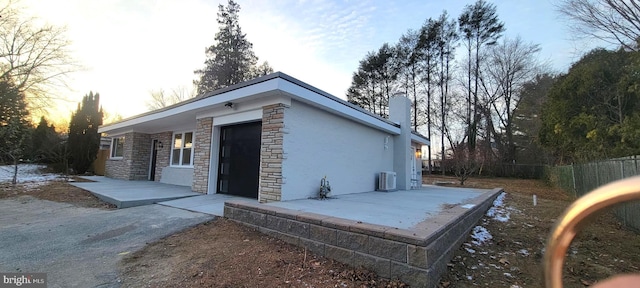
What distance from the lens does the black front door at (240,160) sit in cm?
691

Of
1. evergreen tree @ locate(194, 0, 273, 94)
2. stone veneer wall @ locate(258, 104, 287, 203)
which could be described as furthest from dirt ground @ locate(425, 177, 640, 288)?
evergreen tree @ locate(194, 0, 273, 94)

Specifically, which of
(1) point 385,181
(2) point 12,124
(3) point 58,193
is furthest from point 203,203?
(2) point 12,124

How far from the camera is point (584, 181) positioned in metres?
9.68

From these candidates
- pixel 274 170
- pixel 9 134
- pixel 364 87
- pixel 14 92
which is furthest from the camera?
pixel 364 87

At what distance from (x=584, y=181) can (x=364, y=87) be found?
20158mm

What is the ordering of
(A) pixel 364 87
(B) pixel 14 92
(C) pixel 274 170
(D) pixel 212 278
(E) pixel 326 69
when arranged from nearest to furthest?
1. (D) pixel 212 278
2. (C) pixel 274 170
3. (B) pixel 14 92
4. (E) pixel 326 69
5. (A) pixel 364 87

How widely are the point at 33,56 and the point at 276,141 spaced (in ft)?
56.3

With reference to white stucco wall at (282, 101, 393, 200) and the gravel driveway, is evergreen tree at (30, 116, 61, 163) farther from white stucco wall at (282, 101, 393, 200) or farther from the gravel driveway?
white stucco wall at (282, 101, 393, 200)

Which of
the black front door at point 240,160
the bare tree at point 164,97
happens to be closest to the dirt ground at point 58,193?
the black front door at point 240,160

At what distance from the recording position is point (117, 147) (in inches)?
542

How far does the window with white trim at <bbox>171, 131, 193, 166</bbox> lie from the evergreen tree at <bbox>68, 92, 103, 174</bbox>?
25.5 feet

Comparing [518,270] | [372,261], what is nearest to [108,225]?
[372,261]

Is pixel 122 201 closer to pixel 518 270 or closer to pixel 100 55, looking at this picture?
pixel 518 270

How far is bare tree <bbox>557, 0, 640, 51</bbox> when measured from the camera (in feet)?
31.4
